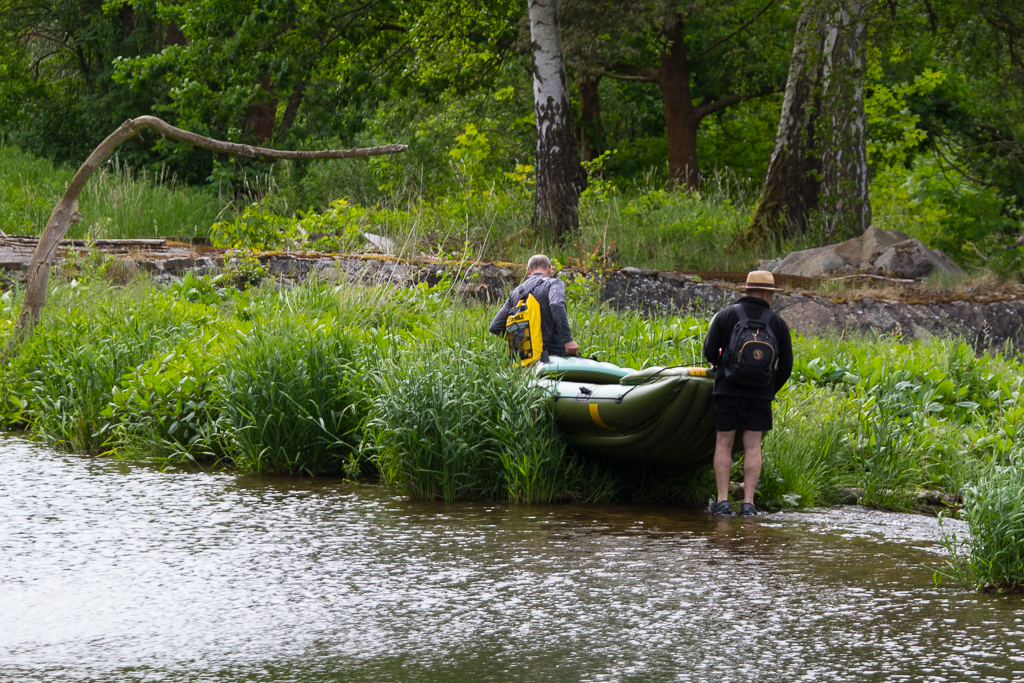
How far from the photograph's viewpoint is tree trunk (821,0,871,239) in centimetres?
1434

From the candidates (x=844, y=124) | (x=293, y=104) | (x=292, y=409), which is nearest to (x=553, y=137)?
(x=844, y=124)

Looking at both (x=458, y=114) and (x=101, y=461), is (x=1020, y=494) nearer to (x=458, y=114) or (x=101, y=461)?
(x=101, y=461)

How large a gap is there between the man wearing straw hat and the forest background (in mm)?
6349

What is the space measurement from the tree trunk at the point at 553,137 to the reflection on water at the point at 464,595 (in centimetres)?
846

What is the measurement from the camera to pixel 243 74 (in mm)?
20797

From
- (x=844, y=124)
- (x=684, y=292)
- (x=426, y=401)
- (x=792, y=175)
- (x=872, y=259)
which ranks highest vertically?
(x=844, y=124)

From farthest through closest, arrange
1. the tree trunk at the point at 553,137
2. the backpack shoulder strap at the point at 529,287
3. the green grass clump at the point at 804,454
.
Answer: the tree trunk at the point at 553,137, the backpack shoulder strap at the point at 529,287, the green grass clump at the point at 804,454

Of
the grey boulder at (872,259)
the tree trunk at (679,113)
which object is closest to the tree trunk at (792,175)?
the grey boulder at (872,259)

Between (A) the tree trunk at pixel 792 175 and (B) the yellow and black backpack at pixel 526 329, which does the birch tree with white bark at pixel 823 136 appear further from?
(B) the yellow and black backpack at pixel 526 329

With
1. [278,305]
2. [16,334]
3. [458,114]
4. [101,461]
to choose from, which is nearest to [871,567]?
[101,461]

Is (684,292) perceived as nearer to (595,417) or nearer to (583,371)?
(583,371)

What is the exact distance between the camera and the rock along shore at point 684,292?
41.4 ft

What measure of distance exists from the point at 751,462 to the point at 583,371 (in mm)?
1284

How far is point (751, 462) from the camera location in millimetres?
6938
